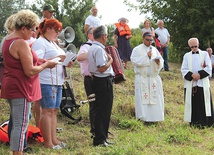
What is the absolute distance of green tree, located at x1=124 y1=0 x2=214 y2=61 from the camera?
53.3 ft

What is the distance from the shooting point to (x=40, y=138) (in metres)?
6.52

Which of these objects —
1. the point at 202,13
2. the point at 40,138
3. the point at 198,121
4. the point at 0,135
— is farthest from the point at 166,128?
the point at 202,13

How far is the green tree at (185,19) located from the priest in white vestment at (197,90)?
7.47 metres

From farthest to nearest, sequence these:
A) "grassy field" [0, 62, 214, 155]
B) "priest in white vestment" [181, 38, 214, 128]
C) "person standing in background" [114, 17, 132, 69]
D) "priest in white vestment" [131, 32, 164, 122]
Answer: "person standing in background" [114, 17, 132, 69] < "priest in white vestment" [131, 32, 164, 122] < "priest in white vestment" [181, 38, 214, 128] < "grassy field" [0, 62, 214, 155]

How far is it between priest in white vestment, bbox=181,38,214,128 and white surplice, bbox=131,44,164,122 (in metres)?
0.57

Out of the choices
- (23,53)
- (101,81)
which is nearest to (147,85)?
(101,81)

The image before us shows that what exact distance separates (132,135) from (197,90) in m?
1.98

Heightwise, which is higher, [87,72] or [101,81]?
[87,72]

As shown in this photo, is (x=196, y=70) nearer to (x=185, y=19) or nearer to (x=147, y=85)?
(x=147, y=85)

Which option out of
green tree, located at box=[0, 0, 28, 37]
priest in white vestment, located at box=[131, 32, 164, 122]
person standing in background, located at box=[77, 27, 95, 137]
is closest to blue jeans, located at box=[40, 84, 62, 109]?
person standing in background, located at box=[77, 27, 95, 137]

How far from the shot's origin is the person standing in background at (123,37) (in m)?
13.0

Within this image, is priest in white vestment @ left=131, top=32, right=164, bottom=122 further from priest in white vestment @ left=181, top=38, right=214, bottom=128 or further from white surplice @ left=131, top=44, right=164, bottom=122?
priest in white vestment @ left=181, top=38, right=214, bottom=128

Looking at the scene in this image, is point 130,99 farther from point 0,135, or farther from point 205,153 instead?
point 0,135

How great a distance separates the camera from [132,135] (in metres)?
7.56
